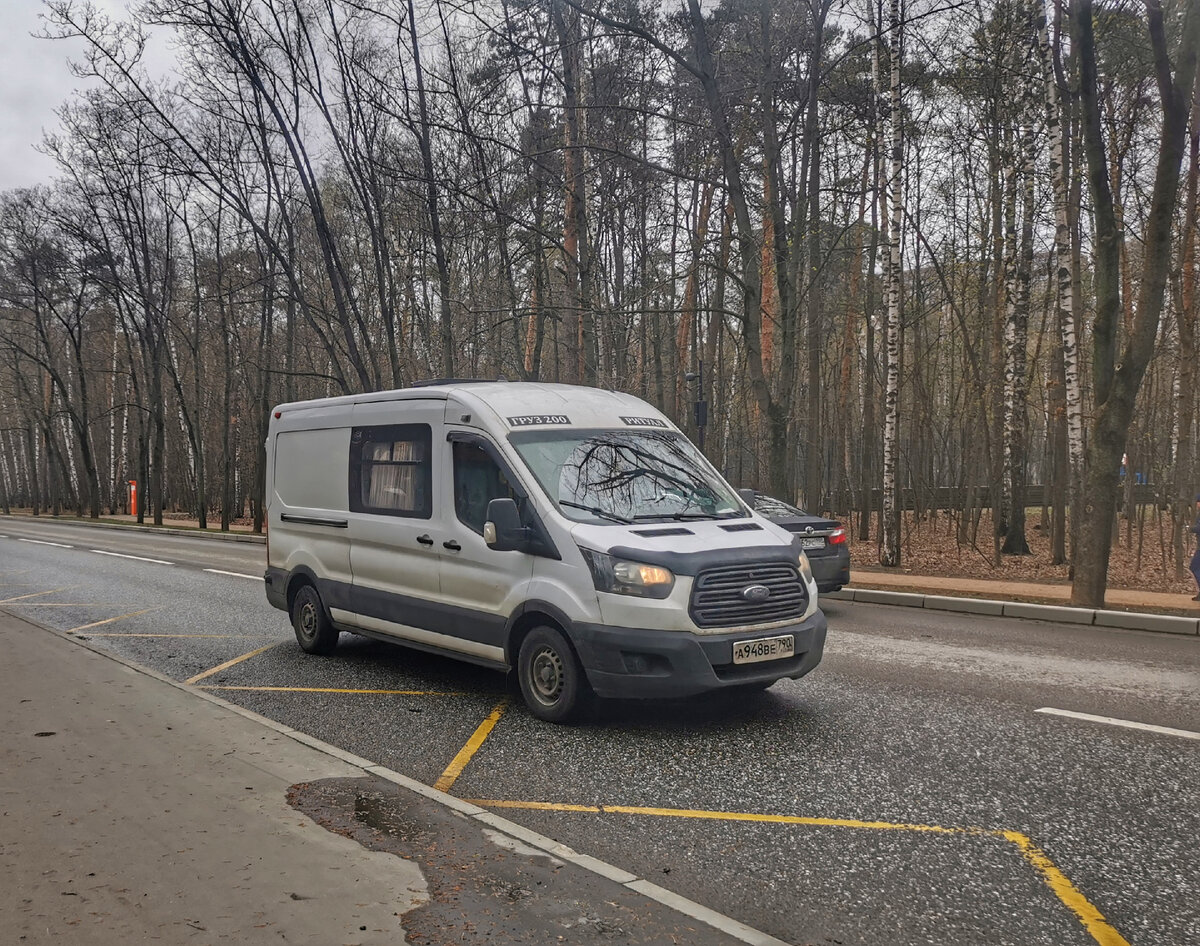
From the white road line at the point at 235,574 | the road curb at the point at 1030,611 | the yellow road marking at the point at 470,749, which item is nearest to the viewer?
the yellow road marking at the point at 470,749

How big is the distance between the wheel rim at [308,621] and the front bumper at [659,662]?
399 cm

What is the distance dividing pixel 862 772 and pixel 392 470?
14.6ft

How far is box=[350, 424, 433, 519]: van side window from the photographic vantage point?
7.77 meters

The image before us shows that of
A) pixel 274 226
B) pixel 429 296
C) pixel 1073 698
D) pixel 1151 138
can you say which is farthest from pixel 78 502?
pixel 1073 698

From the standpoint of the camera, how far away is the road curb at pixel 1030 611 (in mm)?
11078

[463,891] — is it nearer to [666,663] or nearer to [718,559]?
[666,663]

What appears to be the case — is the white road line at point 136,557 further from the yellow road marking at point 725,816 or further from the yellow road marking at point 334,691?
the yellow road marking at point 725,816

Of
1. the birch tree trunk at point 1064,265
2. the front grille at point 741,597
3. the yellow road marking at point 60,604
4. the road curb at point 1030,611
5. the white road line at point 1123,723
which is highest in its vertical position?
the birch tree trunk at point 1064,265

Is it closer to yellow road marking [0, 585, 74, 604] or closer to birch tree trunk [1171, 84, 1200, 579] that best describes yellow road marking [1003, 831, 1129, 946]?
birch tree trunk [1171, 84, 1200, 579]

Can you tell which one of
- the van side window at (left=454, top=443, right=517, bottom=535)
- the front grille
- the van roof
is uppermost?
the van roof

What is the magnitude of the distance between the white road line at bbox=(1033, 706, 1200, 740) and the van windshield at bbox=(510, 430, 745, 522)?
257 cm

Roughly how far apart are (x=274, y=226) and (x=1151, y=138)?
91.0 feet

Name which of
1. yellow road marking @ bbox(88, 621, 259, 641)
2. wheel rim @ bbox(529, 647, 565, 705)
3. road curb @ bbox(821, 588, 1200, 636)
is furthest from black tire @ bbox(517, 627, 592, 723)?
road curb @ bbox(821, 588, 1200, 636)

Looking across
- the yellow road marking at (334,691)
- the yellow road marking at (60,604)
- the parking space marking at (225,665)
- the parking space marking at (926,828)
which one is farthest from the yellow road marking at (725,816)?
the yellow road marking at (60,604)
